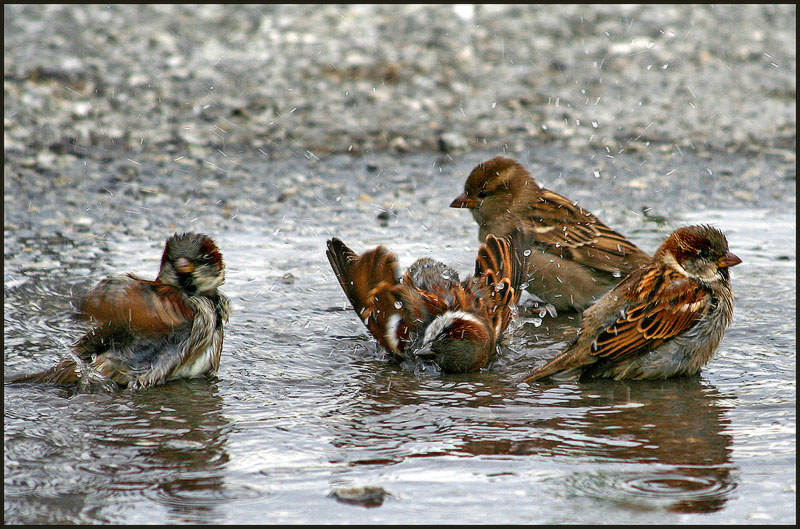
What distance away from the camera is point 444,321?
5805mm

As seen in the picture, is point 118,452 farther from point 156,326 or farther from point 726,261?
point 726,261

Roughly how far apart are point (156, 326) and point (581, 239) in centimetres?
308

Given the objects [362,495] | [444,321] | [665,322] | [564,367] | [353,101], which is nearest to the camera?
[362,495]

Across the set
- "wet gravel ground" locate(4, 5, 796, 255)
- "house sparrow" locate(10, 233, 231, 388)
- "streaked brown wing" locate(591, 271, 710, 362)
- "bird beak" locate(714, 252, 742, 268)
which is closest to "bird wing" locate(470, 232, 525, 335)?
"streaked brown wing" locate(591, 271, 710, 362)

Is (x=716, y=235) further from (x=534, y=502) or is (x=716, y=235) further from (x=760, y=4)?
(x=760, y=4)

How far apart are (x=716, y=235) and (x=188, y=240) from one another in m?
2.97

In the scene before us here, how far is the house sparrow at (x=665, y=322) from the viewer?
18.4ft

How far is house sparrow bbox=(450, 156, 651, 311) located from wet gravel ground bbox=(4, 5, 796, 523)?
1.79 feet

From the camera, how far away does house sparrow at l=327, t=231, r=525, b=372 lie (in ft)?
18.8

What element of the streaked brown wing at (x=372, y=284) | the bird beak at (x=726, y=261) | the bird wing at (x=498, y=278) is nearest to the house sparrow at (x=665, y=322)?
the bird beak at (x=726, y=261)

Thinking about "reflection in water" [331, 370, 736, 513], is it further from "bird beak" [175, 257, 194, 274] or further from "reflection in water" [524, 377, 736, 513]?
"bird beak" [175, 257, 194, 274]

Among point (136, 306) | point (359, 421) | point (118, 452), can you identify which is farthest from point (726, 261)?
point (118, 452)

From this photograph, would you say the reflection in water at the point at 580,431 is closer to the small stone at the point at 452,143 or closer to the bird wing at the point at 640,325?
the bird wing at the point at 640,325

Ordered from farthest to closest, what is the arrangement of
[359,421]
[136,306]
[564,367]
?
1. [564,367]
2. [136,306]
3. [359,421]
